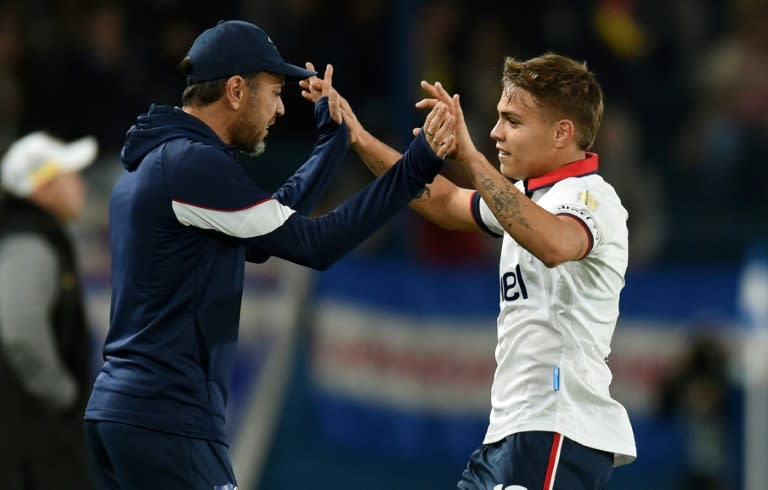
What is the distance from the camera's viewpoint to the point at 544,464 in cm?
440

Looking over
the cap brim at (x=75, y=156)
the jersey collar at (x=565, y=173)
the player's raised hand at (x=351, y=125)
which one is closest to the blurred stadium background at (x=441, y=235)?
the cap brim at (x=75, y=156)

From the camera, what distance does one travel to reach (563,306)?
450 cm

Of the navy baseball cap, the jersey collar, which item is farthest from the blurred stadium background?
the navy baseball cap

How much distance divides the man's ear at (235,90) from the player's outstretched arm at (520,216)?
0.59 metres

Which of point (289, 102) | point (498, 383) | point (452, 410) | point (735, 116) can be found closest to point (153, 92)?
point (289, 102)

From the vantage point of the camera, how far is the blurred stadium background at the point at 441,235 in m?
9.48

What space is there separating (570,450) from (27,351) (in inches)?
109

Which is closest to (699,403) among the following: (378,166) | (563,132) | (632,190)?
(632,190)

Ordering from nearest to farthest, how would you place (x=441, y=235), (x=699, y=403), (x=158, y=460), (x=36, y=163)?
(x=158, y=460)
(x=36, y=163)
(x=699, y=403)
(x=441, y=235)

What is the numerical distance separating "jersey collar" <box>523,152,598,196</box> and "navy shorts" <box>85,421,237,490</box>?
140 centimetres

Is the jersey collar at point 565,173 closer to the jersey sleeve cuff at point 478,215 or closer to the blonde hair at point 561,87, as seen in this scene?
the blonde hair at point 561,87

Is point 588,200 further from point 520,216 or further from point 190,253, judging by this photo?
point 190,253

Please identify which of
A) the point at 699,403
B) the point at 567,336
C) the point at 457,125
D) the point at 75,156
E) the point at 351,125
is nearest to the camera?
the point at 457,125

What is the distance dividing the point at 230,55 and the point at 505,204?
99cm
